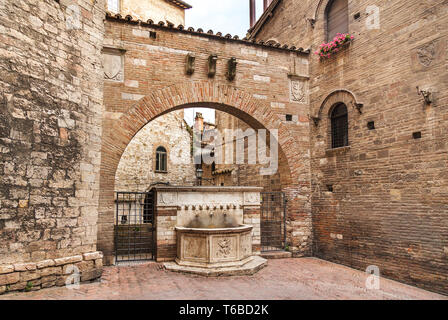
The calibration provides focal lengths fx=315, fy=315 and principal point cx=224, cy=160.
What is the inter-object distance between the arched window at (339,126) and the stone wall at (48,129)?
587 cm

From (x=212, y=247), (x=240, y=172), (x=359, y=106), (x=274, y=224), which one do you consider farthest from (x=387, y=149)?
(x=240, y=172)

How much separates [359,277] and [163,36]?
7.17 meters

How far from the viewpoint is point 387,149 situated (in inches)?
267

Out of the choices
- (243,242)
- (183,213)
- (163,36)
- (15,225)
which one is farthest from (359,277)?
(163,36)

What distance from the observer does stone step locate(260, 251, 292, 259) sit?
8102 mm

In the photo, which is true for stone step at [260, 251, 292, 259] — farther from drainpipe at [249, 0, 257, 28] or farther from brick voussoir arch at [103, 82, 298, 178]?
drainpipe at [249, 0, 257, 28]

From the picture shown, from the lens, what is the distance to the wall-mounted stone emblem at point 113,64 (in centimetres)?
728

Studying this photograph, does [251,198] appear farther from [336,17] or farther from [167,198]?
[336,17]

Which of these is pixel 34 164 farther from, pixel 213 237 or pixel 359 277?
pixel 359 277

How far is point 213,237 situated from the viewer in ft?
21.1

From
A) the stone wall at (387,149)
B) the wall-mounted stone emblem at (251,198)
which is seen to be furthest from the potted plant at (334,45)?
the wall-mounted stone emblem at (251,198)

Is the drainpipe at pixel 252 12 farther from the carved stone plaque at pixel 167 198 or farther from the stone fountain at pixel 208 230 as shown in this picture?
the carved stone plaque at pixel 167 198

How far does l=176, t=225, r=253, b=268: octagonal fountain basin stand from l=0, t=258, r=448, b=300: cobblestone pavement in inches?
15.9

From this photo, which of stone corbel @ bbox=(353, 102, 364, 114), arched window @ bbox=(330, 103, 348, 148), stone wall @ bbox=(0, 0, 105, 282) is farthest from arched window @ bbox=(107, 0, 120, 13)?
stone corbel @ bbox=(353, 102, 364, 114)
